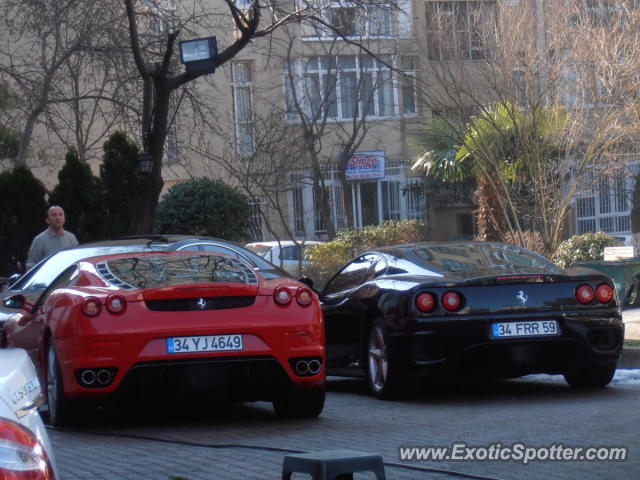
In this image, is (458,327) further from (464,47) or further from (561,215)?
(464,47)

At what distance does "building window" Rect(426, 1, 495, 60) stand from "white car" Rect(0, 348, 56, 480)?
14.8 meters

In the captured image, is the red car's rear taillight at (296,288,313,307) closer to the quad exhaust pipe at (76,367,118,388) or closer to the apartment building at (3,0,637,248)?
the quad exhaust pipe at (76,367,118,388)

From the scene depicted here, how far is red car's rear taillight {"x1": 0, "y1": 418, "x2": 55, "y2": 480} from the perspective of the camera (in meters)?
2.85

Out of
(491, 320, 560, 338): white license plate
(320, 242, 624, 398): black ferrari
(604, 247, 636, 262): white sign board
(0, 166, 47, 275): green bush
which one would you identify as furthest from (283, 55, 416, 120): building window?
(491, 320, 560, 338): white license plate

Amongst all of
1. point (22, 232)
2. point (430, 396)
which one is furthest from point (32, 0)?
point (430, 396)

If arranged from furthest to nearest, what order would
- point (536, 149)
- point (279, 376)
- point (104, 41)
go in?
point (104, 41) → point (536, 149) → point (279, 376)

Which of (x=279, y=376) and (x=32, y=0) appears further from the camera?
(x=32, y=0)

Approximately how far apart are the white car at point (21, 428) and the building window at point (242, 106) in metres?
20.4

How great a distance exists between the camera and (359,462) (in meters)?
4.05

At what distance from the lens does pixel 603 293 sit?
8.62 m

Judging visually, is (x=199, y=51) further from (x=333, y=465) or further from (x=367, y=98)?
(x=367, y=98)

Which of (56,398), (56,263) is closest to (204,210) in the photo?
(56,263)

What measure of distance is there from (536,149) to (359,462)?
13.2 meters

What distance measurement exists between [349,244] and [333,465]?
2152cm
